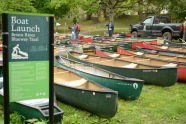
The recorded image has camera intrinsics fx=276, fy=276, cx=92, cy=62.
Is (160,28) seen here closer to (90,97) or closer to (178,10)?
(178,10)

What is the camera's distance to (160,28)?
2059cm

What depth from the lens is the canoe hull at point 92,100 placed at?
19.4ft

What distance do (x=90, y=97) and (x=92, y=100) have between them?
8 cm

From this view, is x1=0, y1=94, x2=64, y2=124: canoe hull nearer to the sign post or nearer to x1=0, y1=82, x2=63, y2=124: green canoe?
x1=0, y1=82, x2=63, y2=124: green canoe

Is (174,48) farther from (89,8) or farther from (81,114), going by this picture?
(89,8)

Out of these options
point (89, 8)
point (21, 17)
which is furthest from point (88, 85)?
point (89, 8)

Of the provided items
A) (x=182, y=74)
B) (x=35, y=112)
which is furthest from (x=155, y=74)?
(x=35, y=112)

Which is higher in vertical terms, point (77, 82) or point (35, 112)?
point (77, 82)

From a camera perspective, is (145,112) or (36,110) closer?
(36,110)

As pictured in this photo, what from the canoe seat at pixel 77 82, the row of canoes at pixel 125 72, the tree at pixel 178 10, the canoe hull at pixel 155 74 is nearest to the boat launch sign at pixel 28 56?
the row of canoes at pixel 125 72

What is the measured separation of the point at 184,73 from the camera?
9.73 metres

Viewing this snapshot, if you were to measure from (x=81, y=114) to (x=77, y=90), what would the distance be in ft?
1.94

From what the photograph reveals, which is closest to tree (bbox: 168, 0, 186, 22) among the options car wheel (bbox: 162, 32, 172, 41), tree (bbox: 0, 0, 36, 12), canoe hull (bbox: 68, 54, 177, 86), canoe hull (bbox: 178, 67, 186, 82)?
car wheel (bbox: 162, 32, 172, 41)

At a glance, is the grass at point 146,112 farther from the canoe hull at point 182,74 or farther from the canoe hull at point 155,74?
the canoe hull at point 182,74
